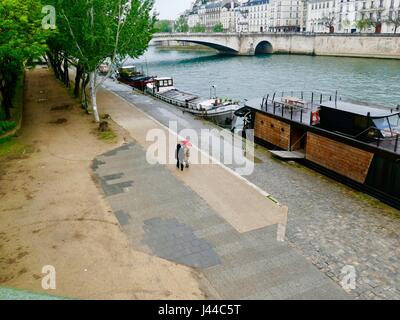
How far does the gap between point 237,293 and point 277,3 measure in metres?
153

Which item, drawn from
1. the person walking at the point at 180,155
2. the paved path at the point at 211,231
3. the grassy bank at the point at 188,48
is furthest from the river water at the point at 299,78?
the grassy bank at the point at 188,48

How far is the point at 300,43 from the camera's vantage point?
4043 inches

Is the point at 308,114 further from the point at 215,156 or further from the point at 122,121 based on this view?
the point at 122,121

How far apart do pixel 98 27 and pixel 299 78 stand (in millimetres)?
44290

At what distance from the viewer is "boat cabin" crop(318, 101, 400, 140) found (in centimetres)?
1748

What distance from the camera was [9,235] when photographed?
1323 cm

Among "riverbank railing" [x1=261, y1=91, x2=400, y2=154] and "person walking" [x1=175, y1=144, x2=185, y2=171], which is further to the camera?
"person walking" [x1=175, y1=144, x2=185, y2=171]

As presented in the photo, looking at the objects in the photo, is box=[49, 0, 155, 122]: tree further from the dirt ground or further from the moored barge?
the moored barge

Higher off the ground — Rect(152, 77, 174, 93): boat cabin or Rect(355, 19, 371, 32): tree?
Rect(355, 19, 371, 32): tree

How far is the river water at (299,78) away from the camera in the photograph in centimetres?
5116

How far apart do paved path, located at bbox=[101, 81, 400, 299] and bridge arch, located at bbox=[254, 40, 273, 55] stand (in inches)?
3995

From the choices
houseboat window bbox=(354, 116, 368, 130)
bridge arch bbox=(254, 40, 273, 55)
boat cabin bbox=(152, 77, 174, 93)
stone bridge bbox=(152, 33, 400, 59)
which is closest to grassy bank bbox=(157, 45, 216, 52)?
stone bridge bbox=(152, 33, 400, 59)

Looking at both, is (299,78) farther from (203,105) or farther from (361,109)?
(361,109)

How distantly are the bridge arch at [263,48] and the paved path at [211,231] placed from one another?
4106 inches
